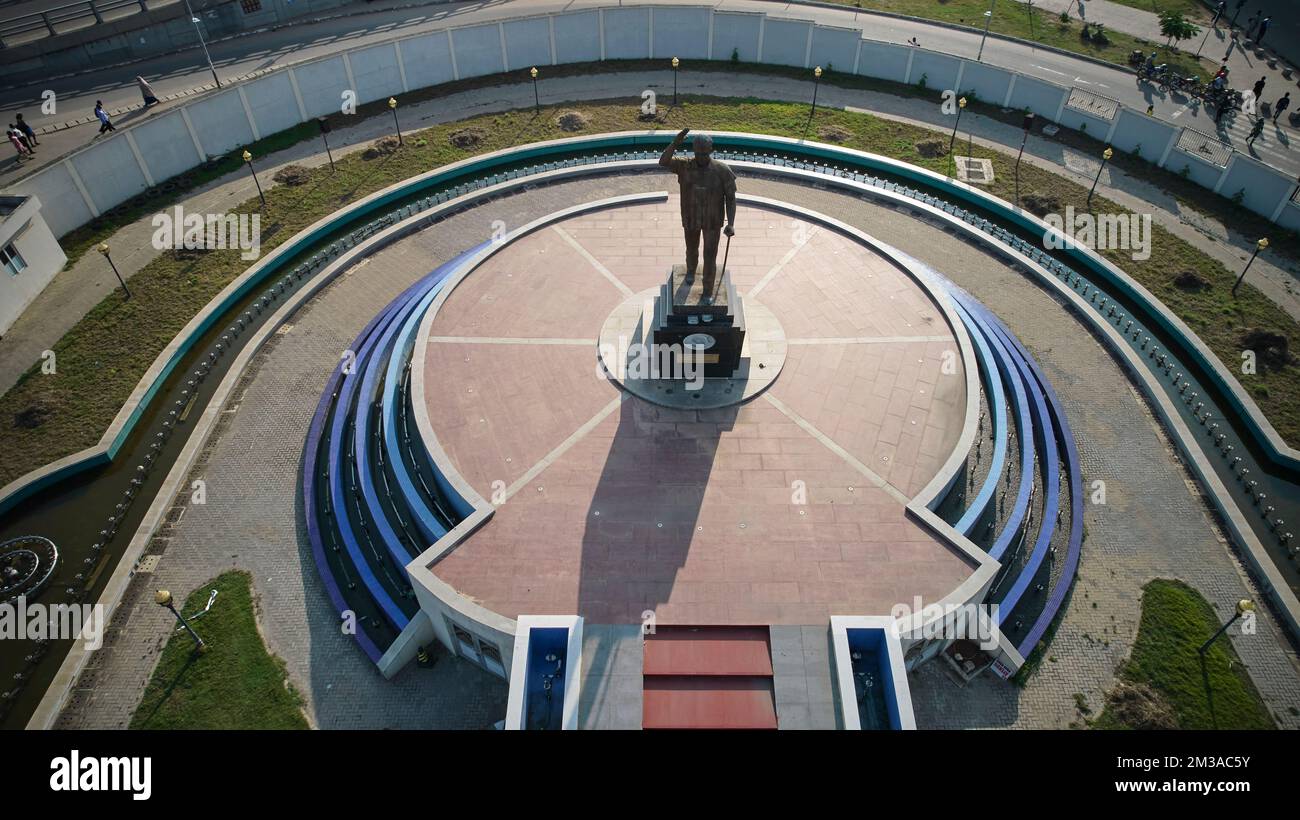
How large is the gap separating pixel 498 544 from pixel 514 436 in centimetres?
484

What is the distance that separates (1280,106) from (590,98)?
4524 centimetres

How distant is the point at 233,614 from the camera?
90.4ft

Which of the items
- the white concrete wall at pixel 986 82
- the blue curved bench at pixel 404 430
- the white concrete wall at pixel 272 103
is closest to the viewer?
the blue curved bench at pixel 404 430

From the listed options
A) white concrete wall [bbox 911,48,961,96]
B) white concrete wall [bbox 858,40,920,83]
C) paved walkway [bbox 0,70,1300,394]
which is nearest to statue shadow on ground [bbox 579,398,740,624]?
paved walkway [bbox 0,70,1300,394]

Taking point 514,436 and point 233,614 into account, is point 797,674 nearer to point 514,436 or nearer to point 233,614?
point 514,436

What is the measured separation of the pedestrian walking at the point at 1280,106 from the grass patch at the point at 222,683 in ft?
213

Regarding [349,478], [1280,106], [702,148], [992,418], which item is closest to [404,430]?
[349,478]

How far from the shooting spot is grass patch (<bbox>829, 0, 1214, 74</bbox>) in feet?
196

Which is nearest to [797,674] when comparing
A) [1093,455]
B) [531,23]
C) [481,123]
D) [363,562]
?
[363,562]

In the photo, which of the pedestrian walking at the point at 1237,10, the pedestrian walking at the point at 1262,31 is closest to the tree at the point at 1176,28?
the pedestrian walking at the point at 1237,10

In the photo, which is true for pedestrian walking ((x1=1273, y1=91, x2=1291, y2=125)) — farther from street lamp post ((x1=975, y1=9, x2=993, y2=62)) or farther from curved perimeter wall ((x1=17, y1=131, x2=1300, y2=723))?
curved perimeter wall ((x1=17, y1=131, x2=1300, y2=723))

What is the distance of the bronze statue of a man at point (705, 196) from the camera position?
27781mm

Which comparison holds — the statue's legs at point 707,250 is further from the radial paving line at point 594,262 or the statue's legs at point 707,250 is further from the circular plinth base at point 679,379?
the radial paving line at point 594,262

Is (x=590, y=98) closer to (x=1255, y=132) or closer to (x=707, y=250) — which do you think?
(x=707, y=250)
